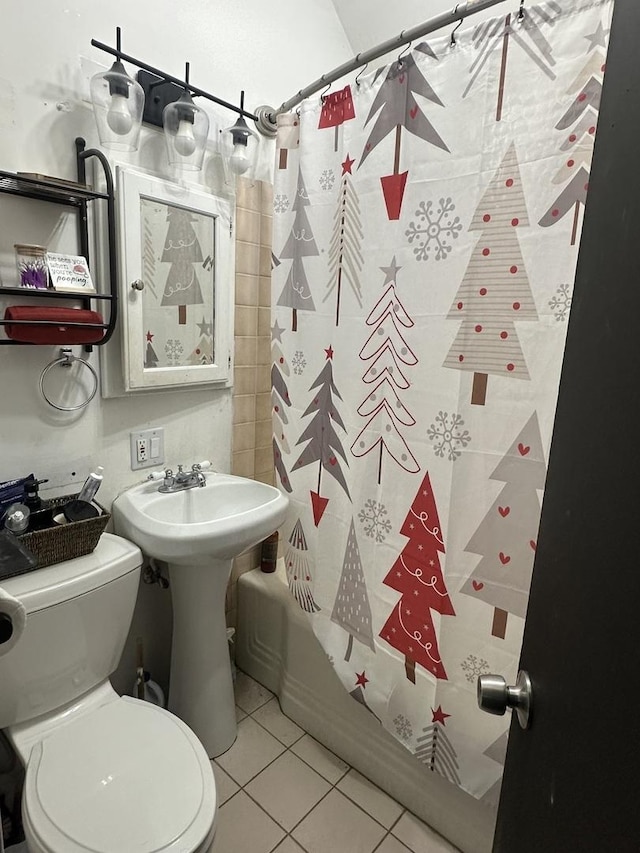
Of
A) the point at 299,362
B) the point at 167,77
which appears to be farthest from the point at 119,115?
the point at 299,362

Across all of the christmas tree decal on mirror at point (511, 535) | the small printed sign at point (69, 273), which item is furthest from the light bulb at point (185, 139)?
the christmas tree decal on mirror at point (511, 535)

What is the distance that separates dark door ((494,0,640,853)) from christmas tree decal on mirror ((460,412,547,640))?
455mm

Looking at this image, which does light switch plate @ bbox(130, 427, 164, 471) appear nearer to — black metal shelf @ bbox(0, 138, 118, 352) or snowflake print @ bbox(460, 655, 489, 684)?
black metal shelf @ bbox(0, 138, 118, 352)

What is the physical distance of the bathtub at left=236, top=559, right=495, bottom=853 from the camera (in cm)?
136

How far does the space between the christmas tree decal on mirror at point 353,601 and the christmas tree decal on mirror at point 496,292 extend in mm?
599

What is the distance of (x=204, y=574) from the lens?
1.51 meters

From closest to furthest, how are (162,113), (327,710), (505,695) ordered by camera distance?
(505,695), (162,113), (327,710)

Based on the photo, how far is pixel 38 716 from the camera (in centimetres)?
118

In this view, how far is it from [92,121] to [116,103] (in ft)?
0.39

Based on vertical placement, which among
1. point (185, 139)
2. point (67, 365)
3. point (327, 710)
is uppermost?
point (185, 139)

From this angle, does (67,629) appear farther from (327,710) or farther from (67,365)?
(327,710)

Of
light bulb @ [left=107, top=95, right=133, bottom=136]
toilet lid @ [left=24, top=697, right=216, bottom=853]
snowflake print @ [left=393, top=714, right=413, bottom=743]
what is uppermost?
light bulb @ [left=107, top=95, right=133, bottom=136]

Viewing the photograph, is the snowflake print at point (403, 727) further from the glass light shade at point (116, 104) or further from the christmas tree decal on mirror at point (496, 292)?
the glass light shade at point (116, 104)

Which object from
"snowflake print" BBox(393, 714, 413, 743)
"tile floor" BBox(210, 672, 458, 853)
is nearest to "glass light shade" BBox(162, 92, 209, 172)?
"snowflake print" BBox(393, 714, 413, 743)
